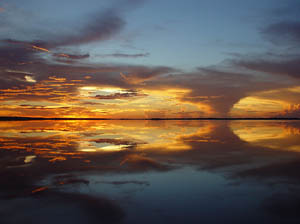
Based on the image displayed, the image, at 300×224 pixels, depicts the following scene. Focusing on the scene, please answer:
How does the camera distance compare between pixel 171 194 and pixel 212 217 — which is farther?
pixel 171 194

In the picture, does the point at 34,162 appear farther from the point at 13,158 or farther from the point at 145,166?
the point at 145,166

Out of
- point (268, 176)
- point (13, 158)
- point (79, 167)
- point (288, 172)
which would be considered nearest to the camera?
point (268, 176)

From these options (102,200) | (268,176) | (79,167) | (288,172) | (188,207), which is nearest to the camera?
(188,207)

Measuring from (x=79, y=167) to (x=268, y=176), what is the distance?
8.41 metres

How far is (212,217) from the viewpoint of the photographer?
6539mm

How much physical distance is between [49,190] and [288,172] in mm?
9782

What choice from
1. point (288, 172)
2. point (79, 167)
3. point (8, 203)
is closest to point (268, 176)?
point (288, 172)

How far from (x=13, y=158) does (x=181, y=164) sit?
948cm

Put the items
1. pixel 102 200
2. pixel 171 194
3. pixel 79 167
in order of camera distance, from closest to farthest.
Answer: pixel 102 200, pixel 171 194, pixel 79 167

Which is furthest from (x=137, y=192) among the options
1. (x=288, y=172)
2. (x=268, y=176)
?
(x=288, y=172)

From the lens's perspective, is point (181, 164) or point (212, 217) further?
point (181, 164)

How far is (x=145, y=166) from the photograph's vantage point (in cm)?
1248

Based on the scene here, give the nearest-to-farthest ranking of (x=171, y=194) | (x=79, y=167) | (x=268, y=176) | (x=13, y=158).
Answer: (x=171, y=194) < (x=268, y=176) < (x=79, y=167) < (x=13, y=158)

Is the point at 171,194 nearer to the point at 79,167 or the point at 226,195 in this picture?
the point at 226,195
